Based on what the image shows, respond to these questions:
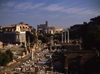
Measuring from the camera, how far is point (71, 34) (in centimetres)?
5812

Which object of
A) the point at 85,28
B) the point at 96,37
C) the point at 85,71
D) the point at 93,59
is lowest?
the point at 85,71

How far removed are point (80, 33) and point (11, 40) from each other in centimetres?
2855

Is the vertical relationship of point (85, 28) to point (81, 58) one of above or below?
above

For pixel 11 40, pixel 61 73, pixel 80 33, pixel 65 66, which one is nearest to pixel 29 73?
pixel 61 73

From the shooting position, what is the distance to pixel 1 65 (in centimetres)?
1656

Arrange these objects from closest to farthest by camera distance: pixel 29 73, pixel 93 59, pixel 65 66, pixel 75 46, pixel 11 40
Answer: pixel 29 73 < pixel 65 66 < pixel 93 59 < pixel 75 46 < pixel 11 40

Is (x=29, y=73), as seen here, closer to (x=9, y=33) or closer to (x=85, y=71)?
(x=85, y=71)

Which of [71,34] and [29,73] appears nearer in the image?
[29,73]

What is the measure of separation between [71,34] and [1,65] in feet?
146

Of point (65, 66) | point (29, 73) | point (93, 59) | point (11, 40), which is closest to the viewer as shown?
point (29, 73)

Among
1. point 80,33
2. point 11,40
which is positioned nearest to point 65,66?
point 11,40

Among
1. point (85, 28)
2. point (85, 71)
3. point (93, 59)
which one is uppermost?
point (85, 28)

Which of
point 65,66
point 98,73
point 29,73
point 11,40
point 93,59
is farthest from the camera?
point 11,40

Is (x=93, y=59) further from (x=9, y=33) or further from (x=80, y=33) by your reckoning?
(x=80, y=33)
